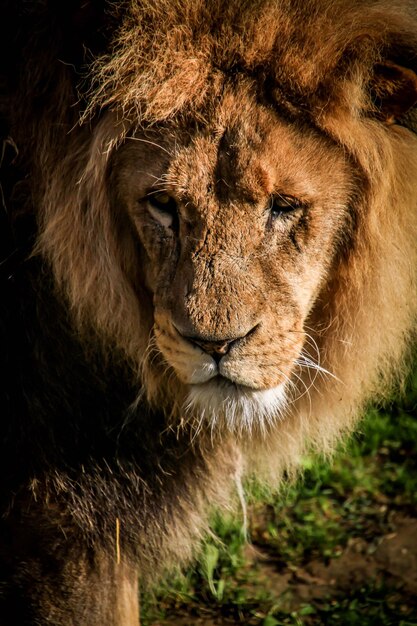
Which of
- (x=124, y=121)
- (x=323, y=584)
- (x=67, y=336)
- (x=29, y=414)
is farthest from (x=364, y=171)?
(x=323, y=584)

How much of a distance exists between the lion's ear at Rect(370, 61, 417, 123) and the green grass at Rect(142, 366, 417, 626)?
176cm

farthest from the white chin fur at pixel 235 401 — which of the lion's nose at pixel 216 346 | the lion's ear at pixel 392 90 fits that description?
the lion's ear at pixel 392 90

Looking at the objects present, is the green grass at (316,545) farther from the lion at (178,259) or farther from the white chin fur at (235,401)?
the white chin fur at (235,401)

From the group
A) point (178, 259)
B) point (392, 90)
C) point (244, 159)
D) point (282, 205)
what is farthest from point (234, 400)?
point (392, 90)

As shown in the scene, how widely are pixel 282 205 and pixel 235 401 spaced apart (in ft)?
1.99

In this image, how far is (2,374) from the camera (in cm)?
330

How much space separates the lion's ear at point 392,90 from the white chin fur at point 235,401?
89cm

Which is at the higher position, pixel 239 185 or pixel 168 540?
pixel 239 185

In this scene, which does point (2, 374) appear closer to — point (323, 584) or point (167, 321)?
point (167, 321)

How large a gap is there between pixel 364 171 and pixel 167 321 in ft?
2.42

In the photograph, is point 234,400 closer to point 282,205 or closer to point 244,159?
point 282,205

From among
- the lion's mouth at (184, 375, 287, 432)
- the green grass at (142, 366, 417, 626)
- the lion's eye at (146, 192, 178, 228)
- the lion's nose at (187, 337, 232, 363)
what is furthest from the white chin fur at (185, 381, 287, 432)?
the green grass at (142, 366, 417, 626)

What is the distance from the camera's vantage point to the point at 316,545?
14.7 feet

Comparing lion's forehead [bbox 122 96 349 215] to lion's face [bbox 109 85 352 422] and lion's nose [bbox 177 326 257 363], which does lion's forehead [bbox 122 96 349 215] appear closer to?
lion's face [bbox 109 85 352 422]
